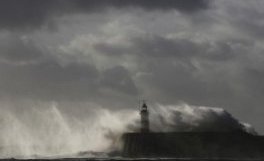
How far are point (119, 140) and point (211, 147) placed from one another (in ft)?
54.7

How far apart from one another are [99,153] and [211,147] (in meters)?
22.1

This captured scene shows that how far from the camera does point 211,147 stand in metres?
171

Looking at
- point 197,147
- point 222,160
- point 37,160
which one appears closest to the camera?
point 222,160

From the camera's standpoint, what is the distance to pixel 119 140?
181 m

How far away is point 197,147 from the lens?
17275 cm

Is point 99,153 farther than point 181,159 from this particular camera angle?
Yes

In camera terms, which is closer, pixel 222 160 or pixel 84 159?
pixel 222 160

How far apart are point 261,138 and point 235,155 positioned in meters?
4.85

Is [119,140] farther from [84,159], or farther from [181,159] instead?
[181,159]

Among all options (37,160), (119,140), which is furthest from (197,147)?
(37,160)

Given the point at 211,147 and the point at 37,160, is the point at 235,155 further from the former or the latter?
the point at 37,160

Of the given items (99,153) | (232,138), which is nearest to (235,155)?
(232,138)

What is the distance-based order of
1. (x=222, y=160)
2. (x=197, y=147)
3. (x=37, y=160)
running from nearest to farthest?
(x=222, y=160) < (x=197, y=147) < (x=37, y=160)

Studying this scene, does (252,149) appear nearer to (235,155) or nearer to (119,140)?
(235,155)
